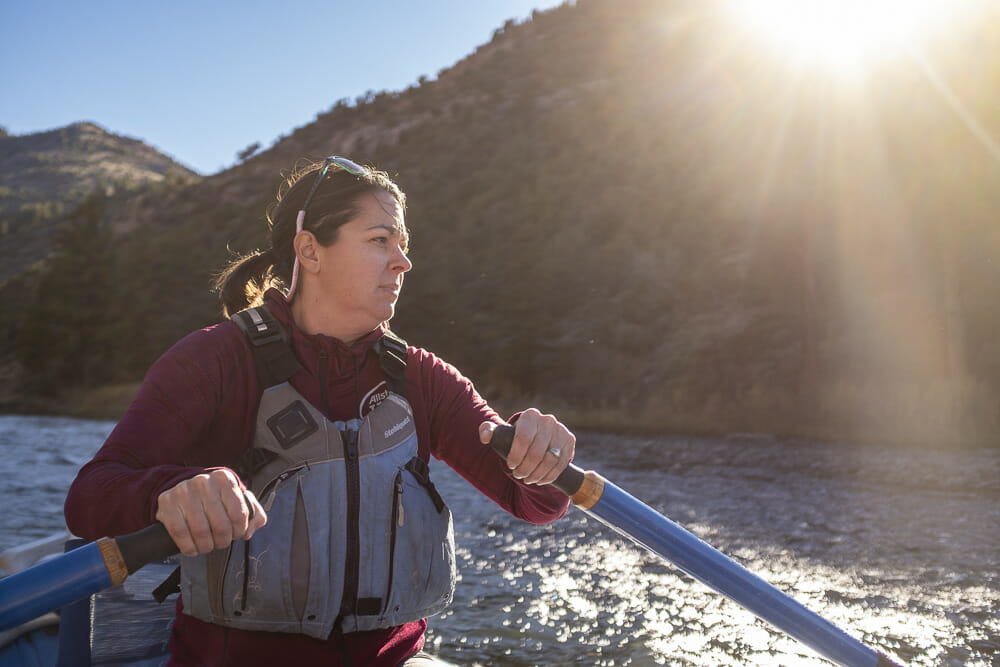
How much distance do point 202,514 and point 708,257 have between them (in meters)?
19.5

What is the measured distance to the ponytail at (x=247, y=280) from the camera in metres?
2.25

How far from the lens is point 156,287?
33531mm

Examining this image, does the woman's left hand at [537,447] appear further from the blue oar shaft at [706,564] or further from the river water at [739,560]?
the river water at [739,560]

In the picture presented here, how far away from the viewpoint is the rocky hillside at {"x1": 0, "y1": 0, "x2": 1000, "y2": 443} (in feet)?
48.9

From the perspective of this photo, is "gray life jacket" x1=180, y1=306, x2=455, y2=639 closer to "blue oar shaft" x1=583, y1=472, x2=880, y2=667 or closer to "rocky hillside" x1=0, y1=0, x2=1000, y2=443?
"blue oar shaft" x1=583, y1=472, x2=880, y2=667

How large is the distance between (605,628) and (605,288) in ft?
55.7

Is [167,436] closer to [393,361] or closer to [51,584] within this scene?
[51,584]

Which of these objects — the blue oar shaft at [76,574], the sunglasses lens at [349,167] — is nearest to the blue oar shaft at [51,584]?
the blue oar shaft at [76,574]

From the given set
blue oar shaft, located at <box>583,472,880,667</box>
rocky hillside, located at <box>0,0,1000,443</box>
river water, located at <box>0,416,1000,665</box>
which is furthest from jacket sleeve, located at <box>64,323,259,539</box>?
rocky hillside, located at <box>0,0,1000,443</box>

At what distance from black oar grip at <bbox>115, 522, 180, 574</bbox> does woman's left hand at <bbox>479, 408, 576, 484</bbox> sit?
24.3 inches

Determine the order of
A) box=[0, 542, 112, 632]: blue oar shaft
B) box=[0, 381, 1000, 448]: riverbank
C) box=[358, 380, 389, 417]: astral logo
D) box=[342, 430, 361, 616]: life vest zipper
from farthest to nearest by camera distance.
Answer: box=[0, 381, 1000, 448]: riverbank, box=[358, 380, 389, 417]: astral logo, box=[342, 430, 361, 616]: life vest zipper, box=[0, 542, 112, 632]: blue oar shaft

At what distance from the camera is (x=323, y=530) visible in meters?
1.68

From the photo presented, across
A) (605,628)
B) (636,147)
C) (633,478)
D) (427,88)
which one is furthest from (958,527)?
(427,88)

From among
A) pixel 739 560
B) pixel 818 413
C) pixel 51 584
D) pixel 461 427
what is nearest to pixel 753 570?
pixel 739 560
